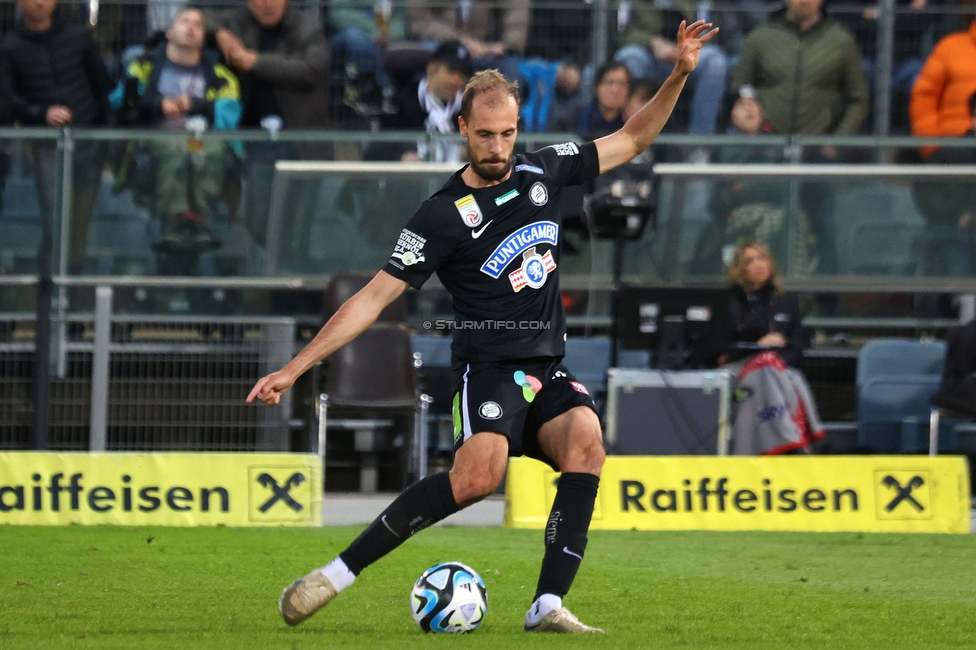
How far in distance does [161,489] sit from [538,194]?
488 cm

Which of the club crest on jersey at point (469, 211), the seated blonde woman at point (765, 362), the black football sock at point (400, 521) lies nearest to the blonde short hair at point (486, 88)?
the club crest on jersey at point (469, 211)

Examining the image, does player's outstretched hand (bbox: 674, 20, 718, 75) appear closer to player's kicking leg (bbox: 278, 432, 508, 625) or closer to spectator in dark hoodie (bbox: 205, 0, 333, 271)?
player's kicking leg (bbox: 278, 432, 508, 625)

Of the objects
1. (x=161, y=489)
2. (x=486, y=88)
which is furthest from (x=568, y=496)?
(x=161, y=489)

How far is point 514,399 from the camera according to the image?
577cm

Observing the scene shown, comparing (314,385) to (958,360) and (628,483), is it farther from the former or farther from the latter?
(958,360)

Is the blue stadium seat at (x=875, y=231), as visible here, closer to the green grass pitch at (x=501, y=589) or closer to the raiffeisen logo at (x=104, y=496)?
the green grass pitch at (x=501, y=589)

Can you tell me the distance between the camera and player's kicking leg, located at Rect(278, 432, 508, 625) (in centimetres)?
565

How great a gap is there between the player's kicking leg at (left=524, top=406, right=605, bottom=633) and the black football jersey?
1.01 ft

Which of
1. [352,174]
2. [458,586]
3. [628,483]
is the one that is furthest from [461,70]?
[458,586]

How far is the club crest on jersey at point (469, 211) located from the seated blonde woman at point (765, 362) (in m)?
6.14

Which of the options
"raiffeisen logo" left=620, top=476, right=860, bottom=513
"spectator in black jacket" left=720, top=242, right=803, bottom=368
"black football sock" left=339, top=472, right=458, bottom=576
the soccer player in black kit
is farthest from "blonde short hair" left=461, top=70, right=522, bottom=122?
"spectator in black jacket" left=720, top=242, right=803, bottom=368

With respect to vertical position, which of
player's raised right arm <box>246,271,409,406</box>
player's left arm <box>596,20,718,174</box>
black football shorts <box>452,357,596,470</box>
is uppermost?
player's left arm <box>596,20,718,174</box>

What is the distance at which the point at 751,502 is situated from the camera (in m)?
10.1

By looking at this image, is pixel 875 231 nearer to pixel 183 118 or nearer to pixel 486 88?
Answer: pixel 183 118
